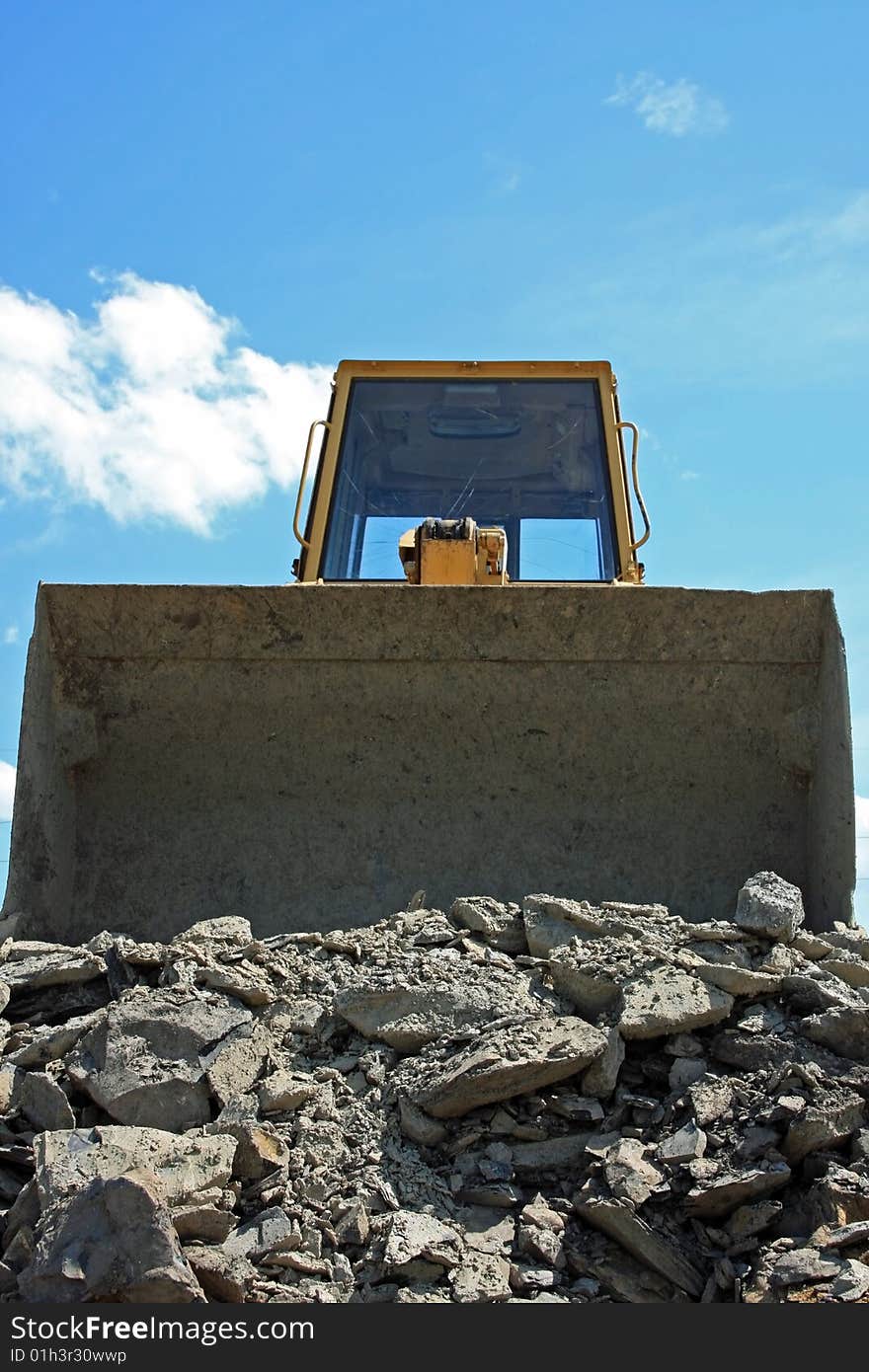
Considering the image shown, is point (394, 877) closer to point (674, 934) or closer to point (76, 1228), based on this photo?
point (674, 934)

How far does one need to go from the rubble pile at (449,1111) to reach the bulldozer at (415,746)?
557 millimetres

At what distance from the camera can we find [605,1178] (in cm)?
274

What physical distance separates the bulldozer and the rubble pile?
0.56 metres

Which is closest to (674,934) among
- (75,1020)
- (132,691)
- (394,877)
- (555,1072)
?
(555,1072)

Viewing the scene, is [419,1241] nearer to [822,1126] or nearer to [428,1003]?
[428,1003]

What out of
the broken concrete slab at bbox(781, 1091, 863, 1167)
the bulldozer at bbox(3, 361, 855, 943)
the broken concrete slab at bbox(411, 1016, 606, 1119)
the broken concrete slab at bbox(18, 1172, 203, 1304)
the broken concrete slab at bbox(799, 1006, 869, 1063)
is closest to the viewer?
the broken concrete slab at bbox(18, 1172, 203, 1304)

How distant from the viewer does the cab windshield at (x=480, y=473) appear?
517cm

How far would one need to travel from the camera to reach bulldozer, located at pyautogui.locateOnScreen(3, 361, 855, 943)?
163 inches

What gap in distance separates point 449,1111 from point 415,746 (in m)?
1.51

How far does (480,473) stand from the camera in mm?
5270

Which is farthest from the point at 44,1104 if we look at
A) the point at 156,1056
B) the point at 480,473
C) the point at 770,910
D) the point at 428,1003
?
the point at 480,473

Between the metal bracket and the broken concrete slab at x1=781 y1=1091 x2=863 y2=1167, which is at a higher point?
the metal bracket

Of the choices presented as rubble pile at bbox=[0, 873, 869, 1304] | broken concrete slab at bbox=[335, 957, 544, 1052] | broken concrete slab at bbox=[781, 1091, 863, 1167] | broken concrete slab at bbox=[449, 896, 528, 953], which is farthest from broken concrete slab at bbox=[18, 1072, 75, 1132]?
broken concrete slab at bbox=[781, 1091, 863, 1167]

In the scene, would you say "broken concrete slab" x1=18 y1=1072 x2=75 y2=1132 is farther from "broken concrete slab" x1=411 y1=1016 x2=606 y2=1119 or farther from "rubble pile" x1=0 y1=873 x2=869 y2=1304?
"broken concrete slab" x1=411 y1=1016 x2=606 y2=1119
